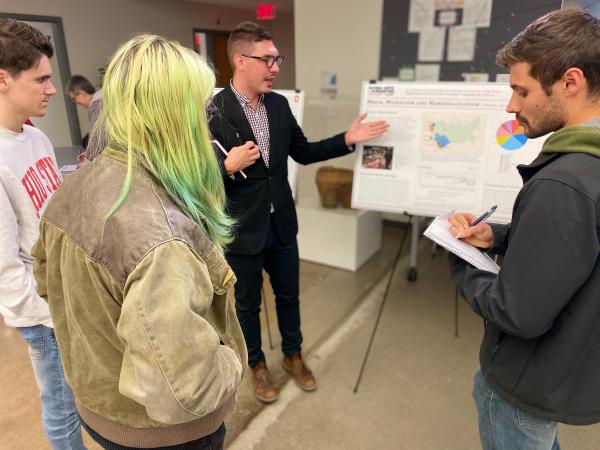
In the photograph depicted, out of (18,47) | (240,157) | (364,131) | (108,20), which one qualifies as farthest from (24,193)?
(108,20)

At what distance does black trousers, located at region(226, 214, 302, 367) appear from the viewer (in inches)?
69.9

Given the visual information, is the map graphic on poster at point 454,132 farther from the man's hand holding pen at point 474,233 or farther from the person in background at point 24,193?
the person in background at point 24,193

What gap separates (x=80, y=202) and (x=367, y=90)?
1.66 m

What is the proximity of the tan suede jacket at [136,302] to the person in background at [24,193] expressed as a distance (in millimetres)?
354

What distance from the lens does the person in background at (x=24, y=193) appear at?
1072 mm

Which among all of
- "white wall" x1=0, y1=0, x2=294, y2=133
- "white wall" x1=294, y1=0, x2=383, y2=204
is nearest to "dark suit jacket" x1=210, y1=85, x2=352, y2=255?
"white wall" x1=294, y1=0, x2=383, y2=204

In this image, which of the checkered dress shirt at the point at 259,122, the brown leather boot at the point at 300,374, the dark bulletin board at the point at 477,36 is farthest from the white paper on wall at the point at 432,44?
the brown leather boot at the point at 300,374

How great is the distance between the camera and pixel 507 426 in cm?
98

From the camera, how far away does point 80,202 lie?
712mm

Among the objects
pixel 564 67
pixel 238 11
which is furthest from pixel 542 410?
pixel 238 11

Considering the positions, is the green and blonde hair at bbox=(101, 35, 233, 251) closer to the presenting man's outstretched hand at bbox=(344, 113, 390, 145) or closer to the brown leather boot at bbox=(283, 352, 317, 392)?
the presenting man's outstretched hand at bbox=(344, 113, 390, 145)

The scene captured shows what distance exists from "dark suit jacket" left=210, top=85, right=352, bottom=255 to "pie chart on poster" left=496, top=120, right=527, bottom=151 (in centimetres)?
95

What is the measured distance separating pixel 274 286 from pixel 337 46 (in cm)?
258

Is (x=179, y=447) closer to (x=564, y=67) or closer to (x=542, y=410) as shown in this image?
(x=542, y=410)
